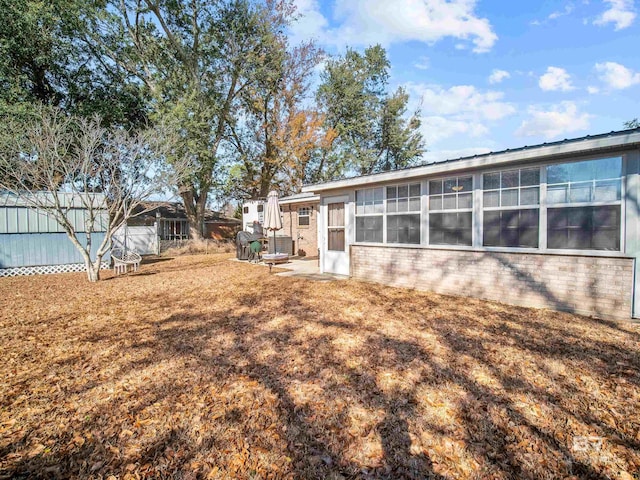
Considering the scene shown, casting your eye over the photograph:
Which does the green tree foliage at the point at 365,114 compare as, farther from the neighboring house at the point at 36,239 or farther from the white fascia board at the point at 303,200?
the neighboring house at the point at 36,239

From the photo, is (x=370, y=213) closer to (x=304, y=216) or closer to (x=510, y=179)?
(x=510, y=179)

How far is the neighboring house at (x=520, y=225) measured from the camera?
5.19 meters

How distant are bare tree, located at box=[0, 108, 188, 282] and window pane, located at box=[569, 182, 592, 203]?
10.9 meters

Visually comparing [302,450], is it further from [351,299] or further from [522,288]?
[522,288]

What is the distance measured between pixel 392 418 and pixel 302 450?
2.77 feet

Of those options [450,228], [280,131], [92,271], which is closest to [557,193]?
[450,228]

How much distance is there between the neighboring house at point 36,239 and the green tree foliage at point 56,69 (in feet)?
15.0

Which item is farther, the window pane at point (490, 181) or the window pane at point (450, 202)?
the window pane at point (450, 202)

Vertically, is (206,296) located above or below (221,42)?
below

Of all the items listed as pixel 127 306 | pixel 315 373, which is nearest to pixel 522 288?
pixel 315 373

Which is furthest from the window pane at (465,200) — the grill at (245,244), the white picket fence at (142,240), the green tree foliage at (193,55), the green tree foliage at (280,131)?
the white picket fence at (142,240)

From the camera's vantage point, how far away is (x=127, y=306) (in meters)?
6.70

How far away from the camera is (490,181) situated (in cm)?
654

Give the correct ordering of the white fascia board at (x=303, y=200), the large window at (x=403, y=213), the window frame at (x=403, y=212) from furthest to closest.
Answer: the white fascia board at (x=303, y=200), the large window at (x=403, y=213), the window frame at (x=403, y=212)
